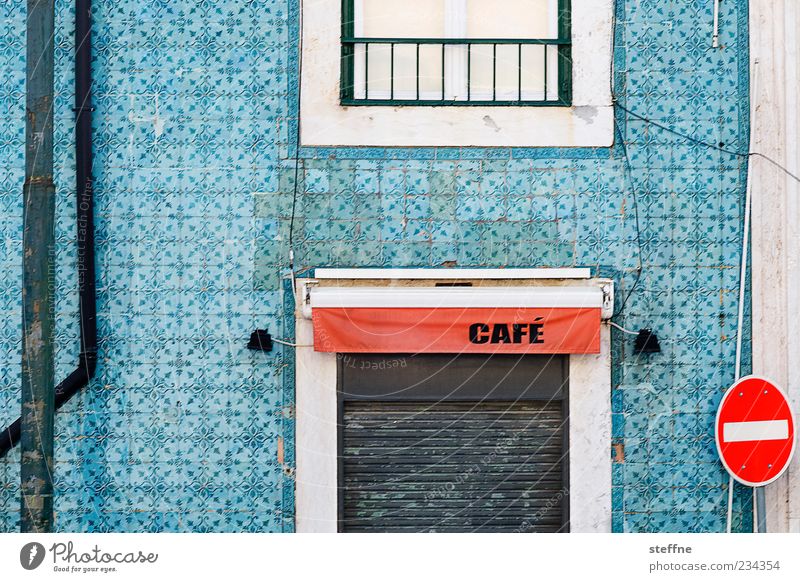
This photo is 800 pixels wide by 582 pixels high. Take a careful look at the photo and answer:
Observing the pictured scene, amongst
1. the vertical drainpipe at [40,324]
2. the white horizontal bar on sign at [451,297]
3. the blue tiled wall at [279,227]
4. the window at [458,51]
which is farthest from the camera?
the window at [458,51]

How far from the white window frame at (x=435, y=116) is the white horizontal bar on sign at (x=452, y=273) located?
0.93m

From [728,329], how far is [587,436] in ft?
4.30

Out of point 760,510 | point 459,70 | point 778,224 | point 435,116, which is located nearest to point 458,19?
point 459,70

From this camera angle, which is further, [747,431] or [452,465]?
[452,465]

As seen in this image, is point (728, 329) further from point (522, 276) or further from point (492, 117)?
point (492, 117)

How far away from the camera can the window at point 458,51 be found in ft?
22.3

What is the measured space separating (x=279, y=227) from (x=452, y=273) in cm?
132

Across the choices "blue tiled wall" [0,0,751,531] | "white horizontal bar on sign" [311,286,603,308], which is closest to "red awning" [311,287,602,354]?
"white horizontal bar on sign" [311,286,603,308]

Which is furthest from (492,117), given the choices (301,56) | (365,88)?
(301,56)

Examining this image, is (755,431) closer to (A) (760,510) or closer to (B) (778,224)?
(A) (760,510)

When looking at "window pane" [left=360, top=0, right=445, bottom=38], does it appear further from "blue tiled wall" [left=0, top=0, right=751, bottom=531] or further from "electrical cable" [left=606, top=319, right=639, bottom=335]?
"electrical cable" [left=606, top=319, right=639, bottom=335]

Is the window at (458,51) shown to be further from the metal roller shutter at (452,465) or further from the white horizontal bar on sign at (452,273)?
the metal roller shutter at (452,465)

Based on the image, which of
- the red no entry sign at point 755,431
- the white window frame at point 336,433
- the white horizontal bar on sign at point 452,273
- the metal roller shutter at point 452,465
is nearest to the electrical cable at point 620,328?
the white window frame at point 336,433

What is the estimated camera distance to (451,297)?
641 cm
